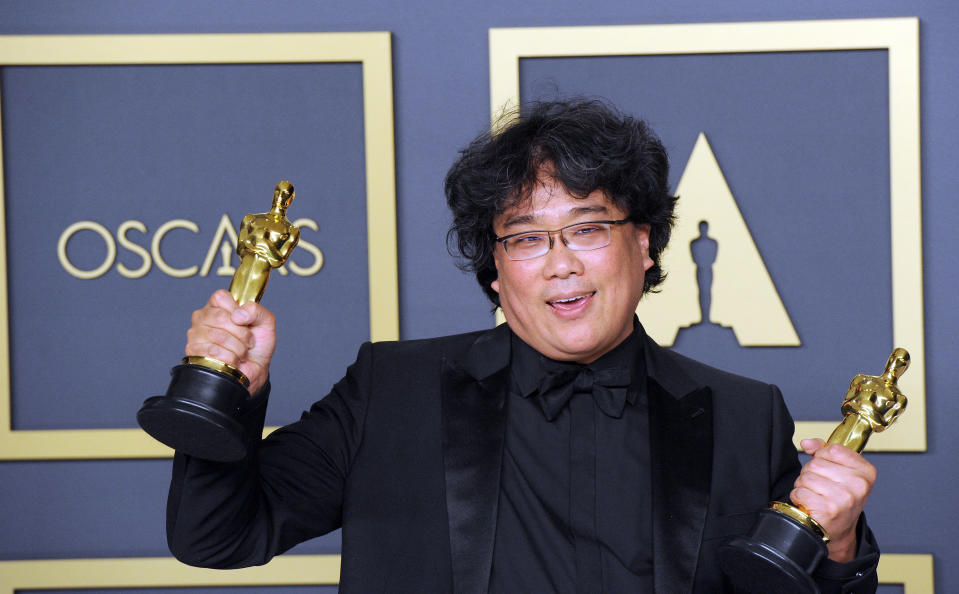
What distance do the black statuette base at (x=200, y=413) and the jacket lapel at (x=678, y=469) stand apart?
599 millimetres

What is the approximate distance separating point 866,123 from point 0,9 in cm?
210

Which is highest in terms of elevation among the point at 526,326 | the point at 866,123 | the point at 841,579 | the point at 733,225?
the point at 866,123

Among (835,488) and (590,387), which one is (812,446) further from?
(590,387)

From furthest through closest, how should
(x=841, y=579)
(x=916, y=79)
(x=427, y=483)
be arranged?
1. (x=916, y=79)
2. (x=427, y=483)
3. (x=841, y=579)

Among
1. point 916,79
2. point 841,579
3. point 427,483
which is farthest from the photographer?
point 916,79

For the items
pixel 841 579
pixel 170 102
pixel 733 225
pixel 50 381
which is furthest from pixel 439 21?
pixel 841 579

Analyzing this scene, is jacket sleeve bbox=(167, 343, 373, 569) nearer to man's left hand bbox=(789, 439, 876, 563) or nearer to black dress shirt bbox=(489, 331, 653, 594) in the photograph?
black dress shirt bbox=(489, 331, 653, 594)

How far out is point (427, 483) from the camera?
151 centimetres

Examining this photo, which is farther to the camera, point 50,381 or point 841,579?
point 50,381

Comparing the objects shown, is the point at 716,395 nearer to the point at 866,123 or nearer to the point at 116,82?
the point at 866,123

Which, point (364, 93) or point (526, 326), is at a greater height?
point (364, 93)

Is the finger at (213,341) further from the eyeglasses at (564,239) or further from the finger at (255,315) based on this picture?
the eyeglasses at (564,239)

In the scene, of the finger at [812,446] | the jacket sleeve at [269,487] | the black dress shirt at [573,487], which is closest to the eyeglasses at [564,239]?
the black dress shirt at [573,487]

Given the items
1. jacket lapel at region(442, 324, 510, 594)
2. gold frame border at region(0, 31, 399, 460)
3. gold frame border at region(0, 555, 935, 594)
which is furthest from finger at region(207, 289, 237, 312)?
gold frame border at region(0, 555, 935, 594)
